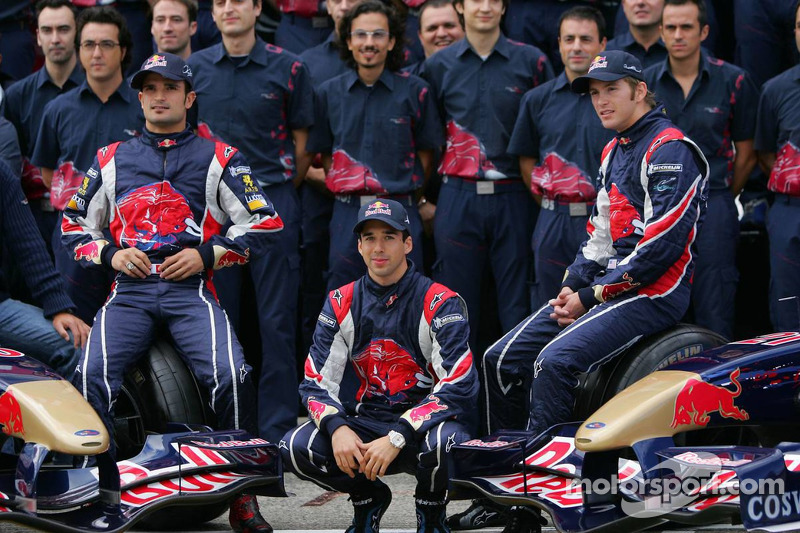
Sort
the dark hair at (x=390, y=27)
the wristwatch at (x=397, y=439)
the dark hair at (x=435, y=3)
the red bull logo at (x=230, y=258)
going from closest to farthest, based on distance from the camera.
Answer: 1. the wristwatch at (x=397, y=439)
2. the red bull logo at (x=230, y=258)
3. the dark hair at (x=390, y=27)
4. the dark hair at (x=435, y=3)

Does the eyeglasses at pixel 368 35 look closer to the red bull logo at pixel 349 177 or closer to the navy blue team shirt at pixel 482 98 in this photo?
the navy blue team shirt at pixel 482 98

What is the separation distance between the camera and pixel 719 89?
7.68 meters

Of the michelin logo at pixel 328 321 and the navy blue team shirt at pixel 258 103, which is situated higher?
the navy blue team shirt at pixel 258 103

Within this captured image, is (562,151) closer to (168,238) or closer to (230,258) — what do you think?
(230,258)

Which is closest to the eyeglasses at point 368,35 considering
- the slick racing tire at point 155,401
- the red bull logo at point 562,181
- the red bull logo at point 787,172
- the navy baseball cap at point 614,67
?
the red bull logo at point 562,181

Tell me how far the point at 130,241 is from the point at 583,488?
2710 millimetres

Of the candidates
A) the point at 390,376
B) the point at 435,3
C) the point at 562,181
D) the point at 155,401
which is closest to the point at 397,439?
the point at 390,376

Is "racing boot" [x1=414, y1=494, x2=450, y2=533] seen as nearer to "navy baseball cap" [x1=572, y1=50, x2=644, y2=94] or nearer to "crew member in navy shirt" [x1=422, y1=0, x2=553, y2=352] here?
"navy baseball cap" [x1=572, y1=50, x2=644, y2=94]

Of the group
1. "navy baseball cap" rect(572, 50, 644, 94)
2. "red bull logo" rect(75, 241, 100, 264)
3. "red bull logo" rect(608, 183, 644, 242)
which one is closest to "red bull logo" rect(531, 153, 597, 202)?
"red bull logo" rect(608, 183, 644, 242)

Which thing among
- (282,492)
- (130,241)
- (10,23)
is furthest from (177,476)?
(10,23)

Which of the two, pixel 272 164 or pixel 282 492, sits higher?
pixel 272 164

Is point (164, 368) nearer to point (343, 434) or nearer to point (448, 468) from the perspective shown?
point (343, 434)

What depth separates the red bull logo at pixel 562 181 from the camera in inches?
296

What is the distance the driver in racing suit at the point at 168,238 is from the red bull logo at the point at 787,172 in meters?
3.06
